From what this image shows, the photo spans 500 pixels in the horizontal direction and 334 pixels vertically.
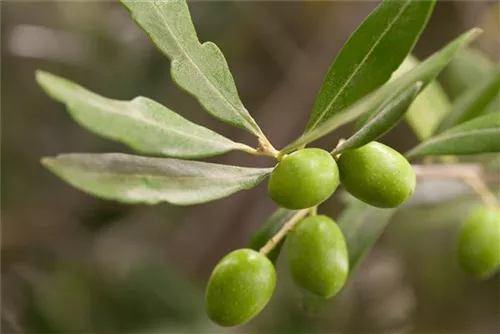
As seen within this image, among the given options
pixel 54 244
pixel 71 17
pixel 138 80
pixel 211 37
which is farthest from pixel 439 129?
pixel 71 17

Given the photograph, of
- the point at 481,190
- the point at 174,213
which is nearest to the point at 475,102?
the point at 481,190

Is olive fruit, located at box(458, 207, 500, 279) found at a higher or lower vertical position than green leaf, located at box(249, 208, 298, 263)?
lower

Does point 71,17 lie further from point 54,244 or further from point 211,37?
point 54,244

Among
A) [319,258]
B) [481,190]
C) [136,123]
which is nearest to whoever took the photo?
[136,123]

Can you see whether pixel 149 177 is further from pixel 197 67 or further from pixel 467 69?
pixel 467 69

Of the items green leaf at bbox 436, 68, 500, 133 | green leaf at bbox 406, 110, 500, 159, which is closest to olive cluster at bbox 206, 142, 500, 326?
green leaf at bbox 406, 110, 500, 159

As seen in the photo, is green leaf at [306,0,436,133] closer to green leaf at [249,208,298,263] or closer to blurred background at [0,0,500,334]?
green leaf at [249,208,298,263]
